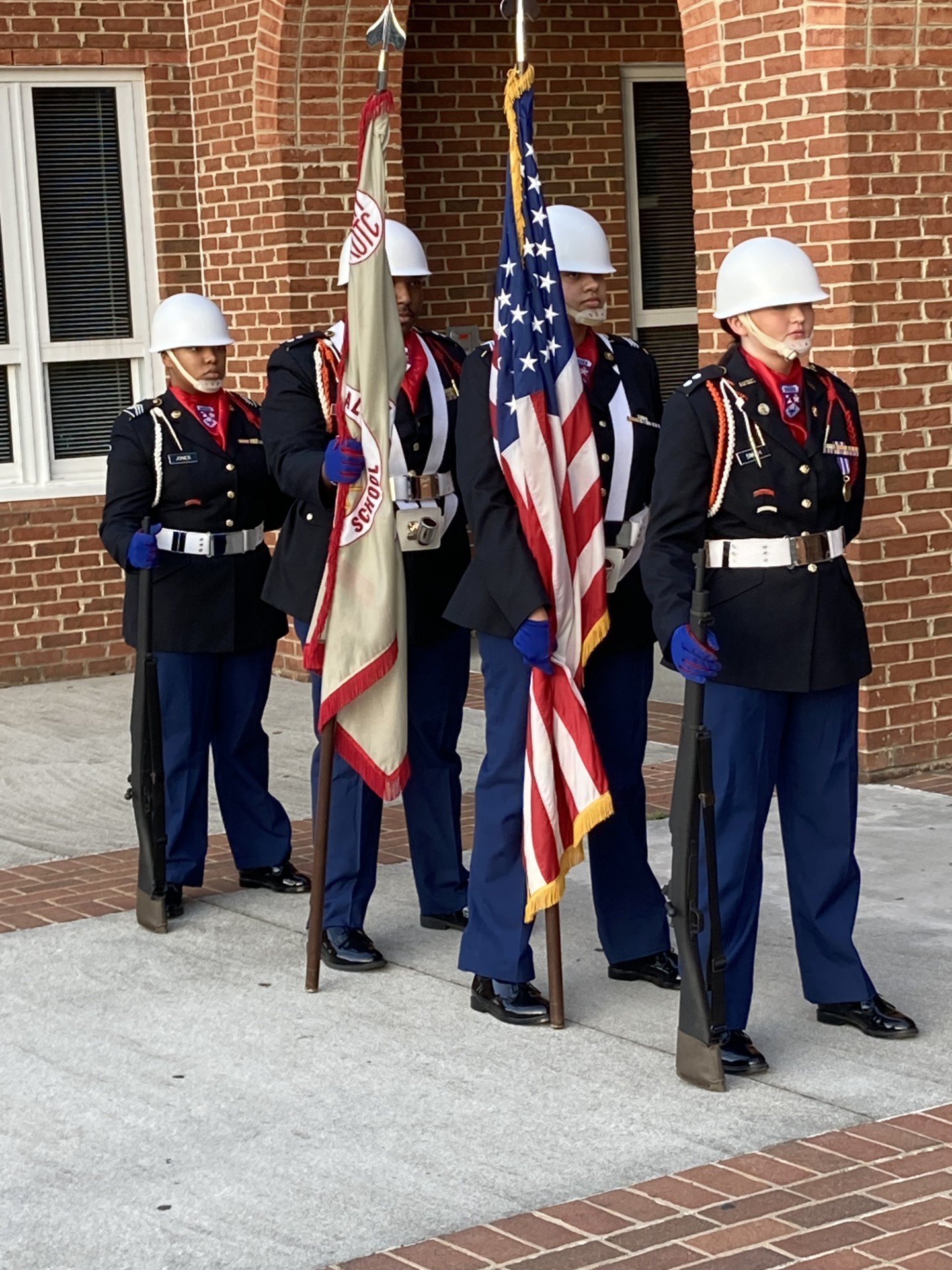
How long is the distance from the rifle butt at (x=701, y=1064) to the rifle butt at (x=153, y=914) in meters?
2.10

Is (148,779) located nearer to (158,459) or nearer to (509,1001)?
(158,459)

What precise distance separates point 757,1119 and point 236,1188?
1.16 metres

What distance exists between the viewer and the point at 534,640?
5379mm

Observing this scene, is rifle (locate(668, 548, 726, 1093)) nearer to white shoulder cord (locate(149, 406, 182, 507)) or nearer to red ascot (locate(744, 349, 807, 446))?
red ascot (locate(744, 349, 807, 446))

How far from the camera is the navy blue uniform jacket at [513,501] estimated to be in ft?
17.9

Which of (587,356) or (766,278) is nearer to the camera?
(766,278)

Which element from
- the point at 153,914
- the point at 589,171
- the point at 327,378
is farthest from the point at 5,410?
the point at 327,378

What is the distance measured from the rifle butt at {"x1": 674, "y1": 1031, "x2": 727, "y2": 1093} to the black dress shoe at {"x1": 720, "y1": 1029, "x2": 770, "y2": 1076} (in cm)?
6

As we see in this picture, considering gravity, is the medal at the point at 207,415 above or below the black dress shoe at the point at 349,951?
above

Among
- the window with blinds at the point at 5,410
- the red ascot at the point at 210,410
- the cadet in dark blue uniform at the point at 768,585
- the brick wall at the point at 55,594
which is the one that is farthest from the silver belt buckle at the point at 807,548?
the window with blinds at the point at 5,410

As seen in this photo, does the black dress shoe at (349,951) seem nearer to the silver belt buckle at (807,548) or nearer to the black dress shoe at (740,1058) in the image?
the black dress shoe at (740,1058)

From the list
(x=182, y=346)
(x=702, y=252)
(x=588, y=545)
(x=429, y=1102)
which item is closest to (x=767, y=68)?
(x=702, y=252)

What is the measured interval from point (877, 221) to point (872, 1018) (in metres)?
Result: 3.59

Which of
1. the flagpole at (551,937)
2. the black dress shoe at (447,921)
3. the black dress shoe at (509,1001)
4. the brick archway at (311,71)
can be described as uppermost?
the brick archway at (311,71)
